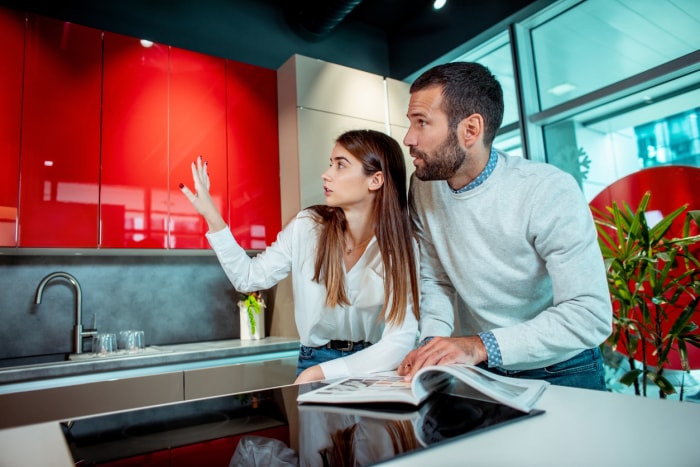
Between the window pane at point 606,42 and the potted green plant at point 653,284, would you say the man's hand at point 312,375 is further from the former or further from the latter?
the window pane at point 606,42

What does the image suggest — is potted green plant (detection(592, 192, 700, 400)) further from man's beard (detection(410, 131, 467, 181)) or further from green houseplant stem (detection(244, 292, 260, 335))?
green houseplant stem (detection(244, 292, 260, 335))

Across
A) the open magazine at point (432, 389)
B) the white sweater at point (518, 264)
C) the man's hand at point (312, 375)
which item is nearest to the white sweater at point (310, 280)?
the white sweater at point (518, 264)

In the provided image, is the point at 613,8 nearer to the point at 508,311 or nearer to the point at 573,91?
the point at 573,91

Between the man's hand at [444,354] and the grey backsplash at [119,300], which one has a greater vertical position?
the grey backsplash at [119,300]

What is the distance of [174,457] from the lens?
1.72 feet

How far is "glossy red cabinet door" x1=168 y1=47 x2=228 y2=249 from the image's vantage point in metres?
2.73

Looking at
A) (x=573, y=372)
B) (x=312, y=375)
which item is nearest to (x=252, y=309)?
(x=312, y=375)

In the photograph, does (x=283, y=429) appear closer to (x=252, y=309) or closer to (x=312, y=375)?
(x=312, y=375)

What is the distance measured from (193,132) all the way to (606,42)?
8.23 ft

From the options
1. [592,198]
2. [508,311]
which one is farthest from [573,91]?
[508,311]

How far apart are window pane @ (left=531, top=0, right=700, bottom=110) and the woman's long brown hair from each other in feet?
5.88

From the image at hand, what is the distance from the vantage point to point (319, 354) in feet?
5.41

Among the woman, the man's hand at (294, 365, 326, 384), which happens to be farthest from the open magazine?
the woman

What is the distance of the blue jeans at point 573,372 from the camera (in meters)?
1.29
